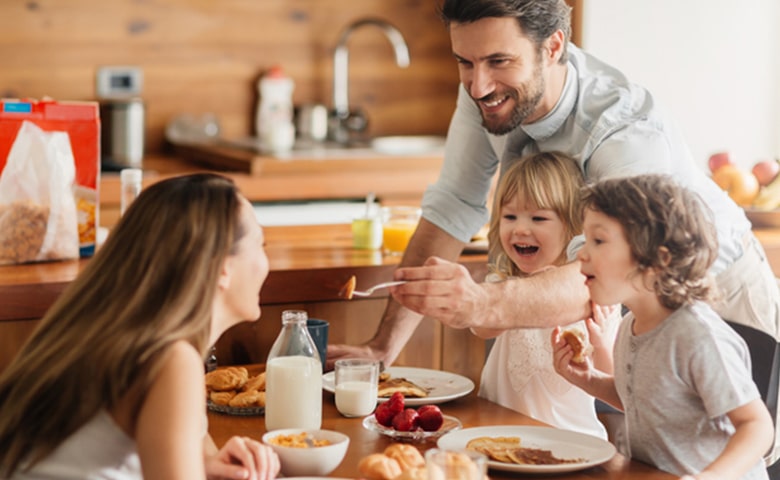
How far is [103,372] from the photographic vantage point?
145 centimetres

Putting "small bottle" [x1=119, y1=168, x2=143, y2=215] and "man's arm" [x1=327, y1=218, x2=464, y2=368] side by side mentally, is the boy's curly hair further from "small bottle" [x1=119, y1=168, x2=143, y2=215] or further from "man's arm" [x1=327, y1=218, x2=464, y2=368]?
"small bottle" [x1=119, y1=168, x2=143, y2=215]

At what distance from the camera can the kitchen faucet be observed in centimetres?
488

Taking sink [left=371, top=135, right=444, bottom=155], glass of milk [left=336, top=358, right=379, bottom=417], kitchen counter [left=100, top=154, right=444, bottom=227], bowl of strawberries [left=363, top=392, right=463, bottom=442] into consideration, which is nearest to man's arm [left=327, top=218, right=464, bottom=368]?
glass of milk [left=336, top=358, right=379, bottom=417]

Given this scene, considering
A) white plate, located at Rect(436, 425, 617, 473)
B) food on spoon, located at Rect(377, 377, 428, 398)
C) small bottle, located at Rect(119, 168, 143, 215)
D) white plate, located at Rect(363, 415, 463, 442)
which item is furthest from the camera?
small bottle, located at Rect(119, 168, 143, 215)

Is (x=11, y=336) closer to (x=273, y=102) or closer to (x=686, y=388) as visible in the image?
(x=686, y=388)

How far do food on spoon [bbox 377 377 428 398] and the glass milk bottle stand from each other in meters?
0.22

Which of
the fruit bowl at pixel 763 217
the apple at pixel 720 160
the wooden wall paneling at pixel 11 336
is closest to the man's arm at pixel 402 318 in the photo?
the wooden wall paneling at pixel 11 336

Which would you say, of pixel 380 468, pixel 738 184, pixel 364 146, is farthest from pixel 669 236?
pixel 364 146

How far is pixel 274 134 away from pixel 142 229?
302cm

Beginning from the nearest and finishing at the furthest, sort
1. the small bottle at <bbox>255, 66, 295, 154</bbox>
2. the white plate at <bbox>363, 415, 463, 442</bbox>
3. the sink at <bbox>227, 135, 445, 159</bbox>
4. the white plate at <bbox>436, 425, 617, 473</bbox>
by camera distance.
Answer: the white plate at <bbox>436, 425, 617, 473</bbox>
the white plate at <bbox>363, 415, 463, 442</bbox>
the sink at <bbox>227, 135, 445, 159</bbox>
the small bottle at <bbox>255, 66, 295, 154</bbox>

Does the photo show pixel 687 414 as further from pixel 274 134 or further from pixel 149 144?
pixel 149 144

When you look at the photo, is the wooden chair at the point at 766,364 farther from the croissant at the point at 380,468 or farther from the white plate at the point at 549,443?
the croissant at the point at 380,468

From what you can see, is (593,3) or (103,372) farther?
(593,3)

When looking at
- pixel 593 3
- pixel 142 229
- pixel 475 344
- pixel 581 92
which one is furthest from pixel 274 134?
pixel 142 229
